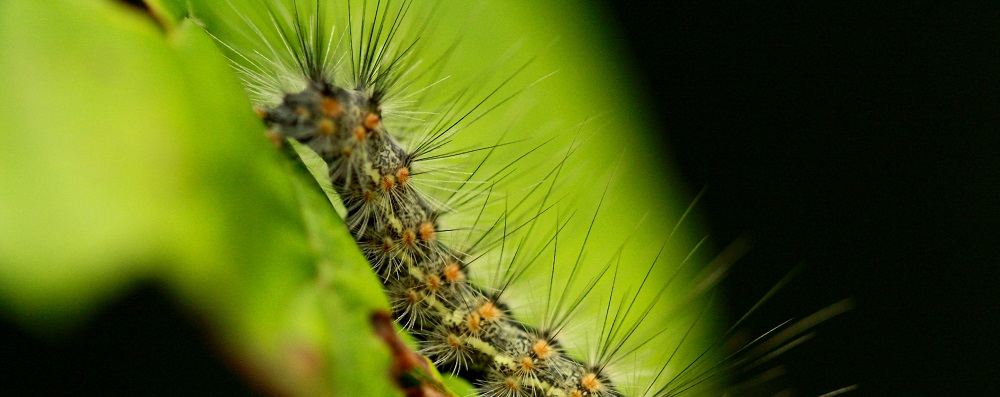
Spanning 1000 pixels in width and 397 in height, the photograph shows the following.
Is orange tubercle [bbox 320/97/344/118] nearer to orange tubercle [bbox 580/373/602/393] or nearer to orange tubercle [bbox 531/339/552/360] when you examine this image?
→ orange tubercle [bbox 531/339/552/360]

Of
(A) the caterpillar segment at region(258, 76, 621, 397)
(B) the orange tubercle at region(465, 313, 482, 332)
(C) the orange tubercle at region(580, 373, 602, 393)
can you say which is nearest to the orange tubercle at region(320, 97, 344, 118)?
(A) the caterpillar segment at region(258, 76, 621, 397)

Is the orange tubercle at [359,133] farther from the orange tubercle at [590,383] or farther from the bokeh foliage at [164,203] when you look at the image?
the orange tubercle at [590,383]

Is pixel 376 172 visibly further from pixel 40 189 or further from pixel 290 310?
pixel 40 189

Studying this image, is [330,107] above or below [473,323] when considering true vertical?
above

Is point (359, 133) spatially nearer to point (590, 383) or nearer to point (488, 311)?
point (488, 311)

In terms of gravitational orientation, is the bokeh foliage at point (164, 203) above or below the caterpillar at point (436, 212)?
below

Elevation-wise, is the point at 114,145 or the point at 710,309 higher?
the point at 710,309

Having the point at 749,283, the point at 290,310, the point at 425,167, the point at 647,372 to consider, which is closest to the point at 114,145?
the point at 290,310

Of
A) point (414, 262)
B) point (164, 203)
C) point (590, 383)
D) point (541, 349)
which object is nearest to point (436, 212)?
point (414, 262)

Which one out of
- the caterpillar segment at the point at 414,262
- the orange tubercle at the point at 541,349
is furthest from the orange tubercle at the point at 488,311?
the orange tubercle at the point at 541,349
